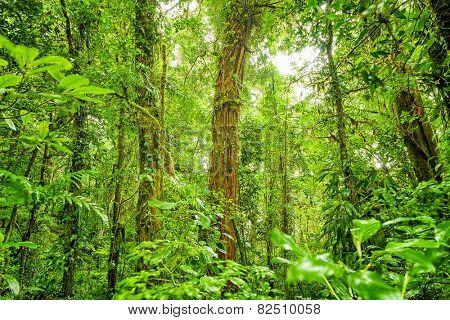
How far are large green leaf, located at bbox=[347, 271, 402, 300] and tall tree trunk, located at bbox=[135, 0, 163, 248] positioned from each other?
10.4ft

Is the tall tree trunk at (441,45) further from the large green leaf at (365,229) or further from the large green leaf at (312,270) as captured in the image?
the large green leaf at (312,270)

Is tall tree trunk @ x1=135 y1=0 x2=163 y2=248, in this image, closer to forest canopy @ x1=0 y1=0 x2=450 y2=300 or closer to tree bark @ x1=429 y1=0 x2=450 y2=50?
forest canopy @ x1=0 y1=0 x2=450 y2=300

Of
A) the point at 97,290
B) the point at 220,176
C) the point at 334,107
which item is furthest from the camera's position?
the point at 97,290

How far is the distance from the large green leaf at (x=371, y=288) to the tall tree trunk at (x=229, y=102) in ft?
13.5

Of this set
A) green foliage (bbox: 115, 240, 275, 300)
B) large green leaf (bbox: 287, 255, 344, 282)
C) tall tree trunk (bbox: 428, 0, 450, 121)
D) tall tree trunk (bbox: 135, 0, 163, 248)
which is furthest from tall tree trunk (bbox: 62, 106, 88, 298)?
large green leaf (bbox: 287, 255, 344, 282)

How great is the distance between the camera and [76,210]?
169 inches

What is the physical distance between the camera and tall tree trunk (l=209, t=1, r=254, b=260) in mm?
4879

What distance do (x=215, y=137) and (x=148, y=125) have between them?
4.49 feet

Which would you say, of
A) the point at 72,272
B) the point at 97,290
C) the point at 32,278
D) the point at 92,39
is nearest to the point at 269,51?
the point at 92,39

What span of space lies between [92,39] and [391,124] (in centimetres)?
429

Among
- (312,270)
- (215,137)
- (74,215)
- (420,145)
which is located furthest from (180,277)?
(420,145)

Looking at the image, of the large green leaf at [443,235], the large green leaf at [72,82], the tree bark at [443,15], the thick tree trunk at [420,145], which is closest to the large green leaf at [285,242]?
the large green leaf at [443,235]

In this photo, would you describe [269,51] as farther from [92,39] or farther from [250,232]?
[250,232]

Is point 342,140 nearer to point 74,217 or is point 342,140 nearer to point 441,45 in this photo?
point 441,45
